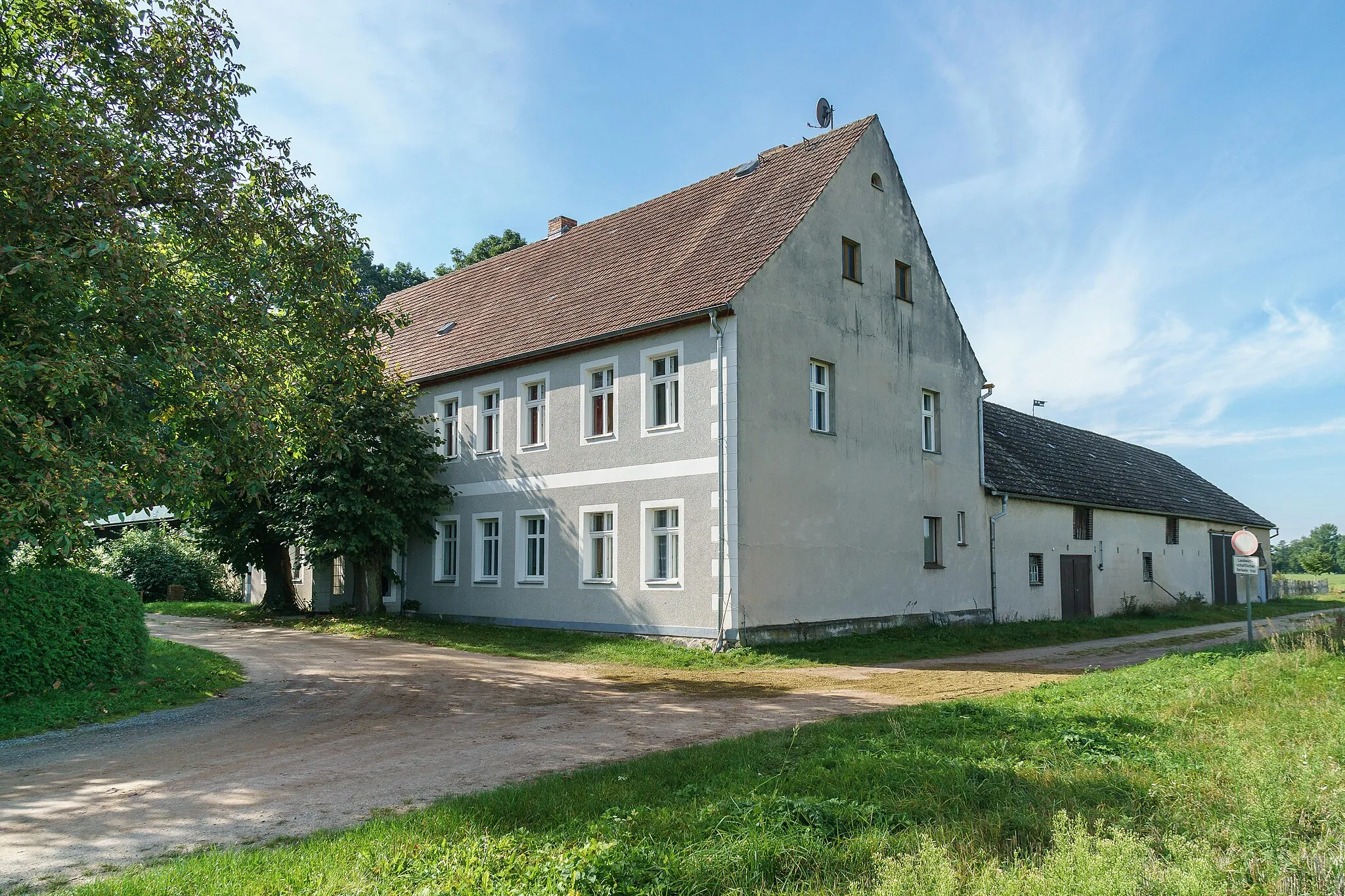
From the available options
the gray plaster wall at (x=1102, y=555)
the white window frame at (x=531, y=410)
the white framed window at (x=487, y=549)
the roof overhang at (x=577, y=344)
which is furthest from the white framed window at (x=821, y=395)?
the white framed window at (x=487, y=549)

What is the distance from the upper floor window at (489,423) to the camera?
76.1 feet

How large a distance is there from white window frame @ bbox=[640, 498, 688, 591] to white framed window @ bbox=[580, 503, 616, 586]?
2.94 feet

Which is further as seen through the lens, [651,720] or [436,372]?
[436,372]

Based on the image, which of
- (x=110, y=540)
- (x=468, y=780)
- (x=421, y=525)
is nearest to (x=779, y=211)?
(x=421, y=525)

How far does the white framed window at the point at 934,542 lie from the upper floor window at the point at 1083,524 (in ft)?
26.0

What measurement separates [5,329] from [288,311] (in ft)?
12.6

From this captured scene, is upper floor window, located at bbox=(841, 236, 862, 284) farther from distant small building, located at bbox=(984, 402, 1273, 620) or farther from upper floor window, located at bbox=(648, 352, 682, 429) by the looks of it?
distant small building, located at bbox=(984, 402, 1273, 620)

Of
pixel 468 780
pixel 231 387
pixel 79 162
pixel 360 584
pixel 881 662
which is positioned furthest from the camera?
pixel 360 584

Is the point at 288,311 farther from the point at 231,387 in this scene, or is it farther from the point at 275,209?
the point at 231,387

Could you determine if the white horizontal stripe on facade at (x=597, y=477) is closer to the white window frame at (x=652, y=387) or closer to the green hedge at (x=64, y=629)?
the white window frame at (x=652, y=387)

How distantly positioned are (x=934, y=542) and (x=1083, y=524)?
8780 millimetres

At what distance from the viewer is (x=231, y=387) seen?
429 inches

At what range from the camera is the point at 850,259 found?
21.2 metres

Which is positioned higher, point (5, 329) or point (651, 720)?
point (5, 329)
